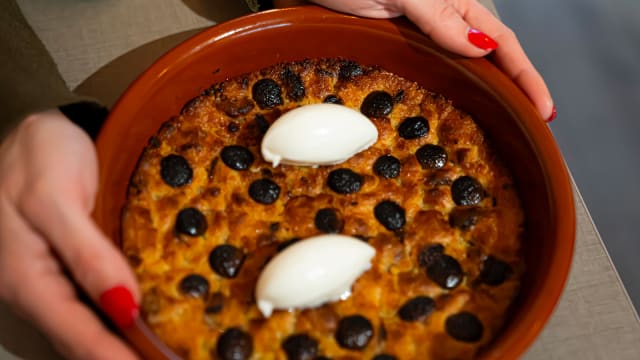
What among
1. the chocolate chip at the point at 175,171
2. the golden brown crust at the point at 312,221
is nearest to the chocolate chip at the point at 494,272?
the golden brown crust at the point at 312,221

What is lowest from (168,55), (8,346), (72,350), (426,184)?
(8,346)

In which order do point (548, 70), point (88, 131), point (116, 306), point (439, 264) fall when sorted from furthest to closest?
point (548, 70)
point (88, 131)
point (439, 264)
point (116, 306)

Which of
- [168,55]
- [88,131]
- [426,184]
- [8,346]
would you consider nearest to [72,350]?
[8,346]

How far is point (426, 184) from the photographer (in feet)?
3.34

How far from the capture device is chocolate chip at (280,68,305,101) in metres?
1.09

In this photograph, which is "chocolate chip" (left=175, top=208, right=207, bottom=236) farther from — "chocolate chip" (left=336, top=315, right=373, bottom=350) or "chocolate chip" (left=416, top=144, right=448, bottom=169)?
"chocolate chip" (left=416, top=144, right=448, bottom=169)

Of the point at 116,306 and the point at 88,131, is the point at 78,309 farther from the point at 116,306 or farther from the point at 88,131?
the point at 88,131

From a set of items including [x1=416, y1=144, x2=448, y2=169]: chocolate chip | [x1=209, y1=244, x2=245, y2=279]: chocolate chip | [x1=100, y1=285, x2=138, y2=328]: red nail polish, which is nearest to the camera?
[x1=100, y1=285, x2=138, y2=328]: red nail polish

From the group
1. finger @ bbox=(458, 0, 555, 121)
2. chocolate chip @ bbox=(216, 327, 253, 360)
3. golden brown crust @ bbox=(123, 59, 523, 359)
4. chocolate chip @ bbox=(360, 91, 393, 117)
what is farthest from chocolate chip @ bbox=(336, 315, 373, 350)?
finger @ bbox=(458, 0, 555, 121)

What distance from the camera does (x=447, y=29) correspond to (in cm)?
105

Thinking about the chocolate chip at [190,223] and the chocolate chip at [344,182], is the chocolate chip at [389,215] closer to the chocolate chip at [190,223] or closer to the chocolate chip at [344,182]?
the chocolate chip at [344,182]

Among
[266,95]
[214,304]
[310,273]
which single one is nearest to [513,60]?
[266,95]

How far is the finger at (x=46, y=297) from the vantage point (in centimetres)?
84

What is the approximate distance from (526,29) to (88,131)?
1401mm
